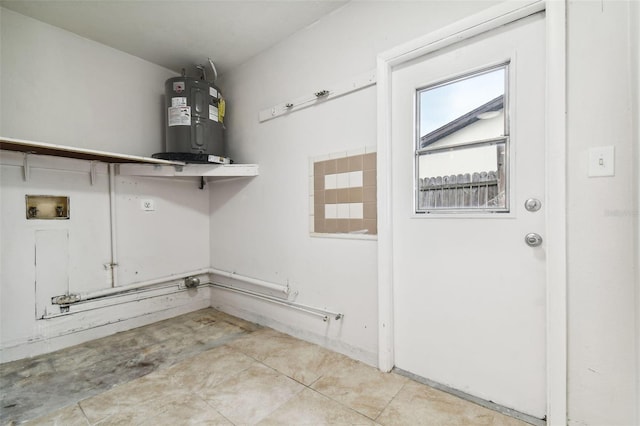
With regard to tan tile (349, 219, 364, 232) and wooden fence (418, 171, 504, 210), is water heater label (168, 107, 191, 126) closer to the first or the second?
tan tile (349, 219, 364, 232)

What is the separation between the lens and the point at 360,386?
1672mm

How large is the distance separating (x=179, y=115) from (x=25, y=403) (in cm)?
212

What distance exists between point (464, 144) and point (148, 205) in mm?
2751

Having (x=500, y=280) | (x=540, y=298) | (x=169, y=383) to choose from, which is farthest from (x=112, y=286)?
(x=540, y=298)

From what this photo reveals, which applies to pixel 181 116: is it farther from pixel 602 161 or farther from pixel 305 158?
pixel 602 161

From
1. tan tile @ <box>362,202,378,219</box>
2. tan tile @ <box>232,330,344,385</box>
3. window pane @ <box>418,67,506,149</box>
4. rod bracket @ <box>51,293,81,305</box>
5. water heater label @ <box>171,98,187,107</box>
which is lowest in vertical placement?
tan tile @ <box>232,330,344,385</box>

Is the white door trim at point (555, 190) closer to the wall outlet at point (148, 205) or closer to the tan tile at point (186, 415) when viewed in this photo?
the tan tile at point (186, 415)

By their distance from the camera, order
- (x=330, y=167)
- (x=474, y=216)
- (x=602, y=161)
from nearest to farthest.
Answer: (x=602, y=161)
(x=474, y=216)
(x=330, y=167)

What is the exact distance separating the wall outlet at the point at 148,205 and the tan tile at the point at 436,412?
2.59 m

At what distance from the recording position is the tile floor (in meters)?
1.43

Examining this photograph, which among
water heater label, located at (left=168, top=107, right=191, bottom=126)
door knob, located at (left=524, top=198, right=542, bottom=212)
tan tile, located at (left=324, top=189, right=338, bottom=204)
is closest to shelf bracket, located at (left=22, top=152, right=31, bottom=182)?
water heater label, located at (left=168, top=107, right=191, bottom=126)

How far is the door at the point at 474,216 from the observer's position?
4.57 feet

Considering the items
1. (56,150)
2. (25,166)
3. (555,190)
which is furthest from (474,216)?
(25,166)

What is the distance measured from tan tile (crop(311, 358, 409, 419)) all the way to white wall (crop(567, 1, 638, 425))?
849 mm
